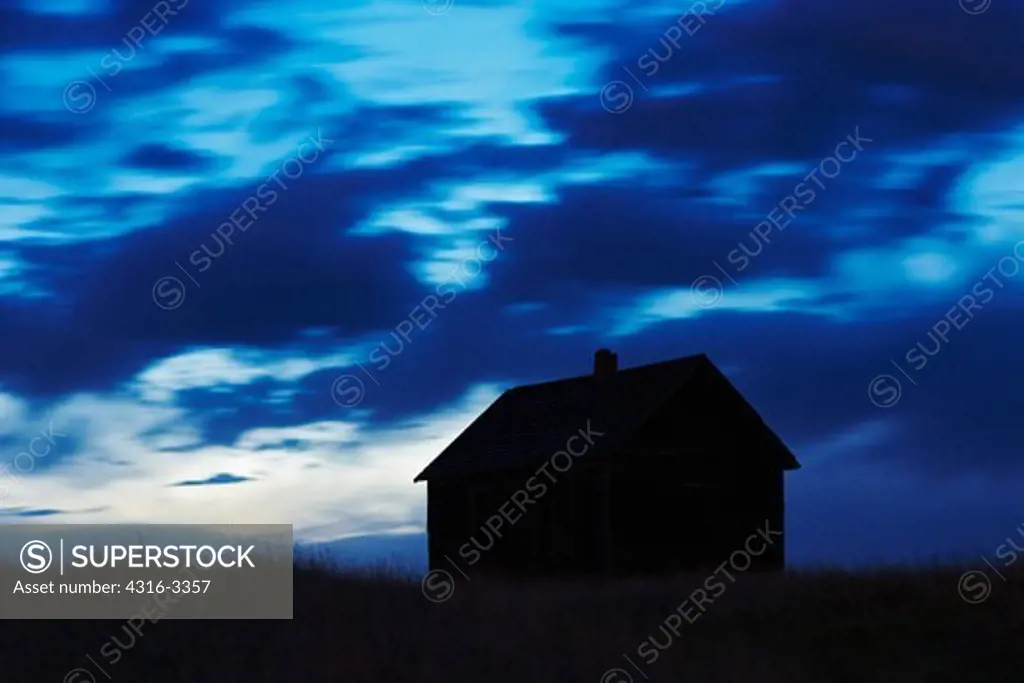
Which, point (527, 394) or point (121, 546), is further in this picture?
point (527, 394)

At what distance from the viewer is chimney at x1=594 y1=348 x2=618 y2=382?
36906 millimetres

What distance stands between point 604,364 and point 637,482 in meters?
5.85

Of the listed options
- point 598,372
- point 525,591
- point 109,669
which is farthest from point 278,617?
point 598,372

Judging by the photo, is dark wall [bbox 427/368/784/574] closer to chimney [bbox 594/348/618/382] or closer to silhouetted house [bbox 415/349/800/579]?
silhouetted house [bbox 415/349/800/579]

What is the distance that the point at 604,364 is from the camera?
37.2 meters

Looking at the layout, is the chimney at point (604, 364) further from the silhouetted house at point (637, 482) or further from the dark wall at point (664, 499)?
the dark wall at point (664, 499)

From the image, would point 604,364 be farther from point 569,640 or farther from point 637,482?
point 569,640

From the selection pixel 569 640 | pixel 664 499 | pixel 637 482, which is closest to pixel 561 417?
pixel 637 482

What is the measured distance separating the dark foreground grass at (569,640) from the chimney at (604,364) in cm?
1172

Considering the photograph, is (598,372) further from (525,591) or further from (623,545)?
(525,591)

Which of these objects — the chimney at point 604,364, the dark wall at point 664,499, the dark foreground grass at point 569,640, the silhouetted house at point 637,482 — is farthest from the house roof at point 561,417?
the dark foreground grass at point 569,640

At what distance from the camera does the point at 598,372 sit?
3722 centimetres

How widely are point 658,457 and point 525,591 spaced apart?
5.63 m

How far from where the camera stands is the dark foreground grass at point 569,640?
2000 centimetres
